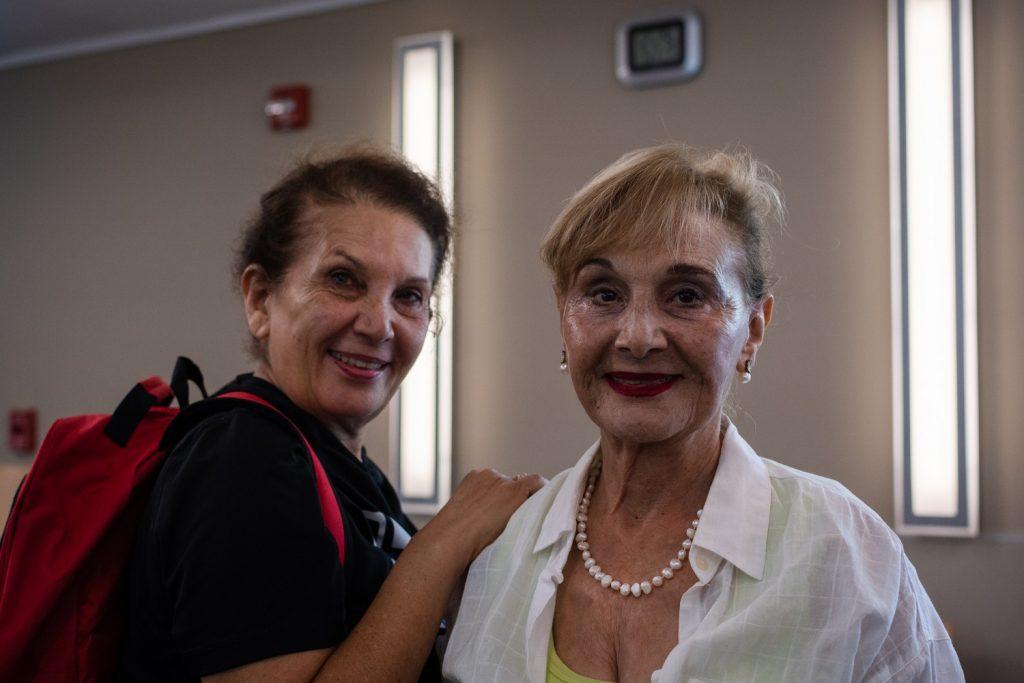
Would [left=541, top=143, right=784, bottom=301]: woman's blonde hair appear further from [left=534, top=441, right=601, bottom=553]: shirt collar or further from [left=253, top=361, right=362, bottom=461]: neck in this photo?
[left=253, top=361, right=362, bottom=461]: neck

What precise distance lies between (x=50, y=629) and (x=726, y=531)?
83cm

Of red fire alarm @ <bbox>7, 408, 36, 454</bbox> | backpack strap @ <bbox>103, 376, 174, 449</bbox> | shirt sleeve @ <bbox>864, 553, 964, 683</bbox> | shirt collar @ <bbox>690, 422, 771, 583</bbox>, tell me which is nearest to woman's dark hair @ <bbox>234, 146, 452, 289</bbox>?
backpack strap @ <bbox>103, 376, 174, 449</bbox>

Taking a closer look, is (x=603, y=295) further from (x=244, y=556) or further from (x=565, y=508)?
(x=244, y=556)

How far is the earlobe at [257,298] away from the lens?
1.47m

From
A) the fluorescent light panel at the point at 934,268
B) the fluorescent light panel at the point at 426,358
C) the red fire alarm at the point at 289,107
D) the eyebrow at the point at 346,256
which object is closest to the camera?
the eyebrow at the point at 346,256

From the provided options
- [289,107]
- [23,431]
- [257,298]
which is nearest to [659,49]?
[289,107]

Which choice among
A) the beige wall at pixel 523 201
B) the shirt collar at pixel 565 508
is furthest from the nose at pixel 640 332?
the beige wall at pixel 523 201

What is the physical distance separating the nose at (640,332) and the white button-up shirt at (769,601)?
0.19 m

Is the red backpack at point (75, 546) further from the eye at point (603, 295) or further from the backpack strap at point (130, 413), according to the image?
the eye at point (603, 295)

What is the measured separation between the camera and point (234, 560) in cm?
108

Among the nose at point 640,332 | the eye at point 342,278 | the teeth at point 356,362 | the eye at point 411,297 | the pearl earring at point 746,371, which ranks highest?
the eye at point 342,278

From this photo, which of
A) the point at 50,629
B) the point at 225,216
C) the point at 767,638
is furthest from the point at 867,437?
the point at 225,216

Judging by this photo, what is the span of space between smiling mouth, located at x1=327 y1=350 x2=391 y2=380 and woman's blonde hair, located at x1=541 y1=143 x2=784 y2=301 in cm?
34

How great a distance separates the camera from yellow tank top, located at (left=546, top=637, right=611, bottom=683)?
1.10 m
